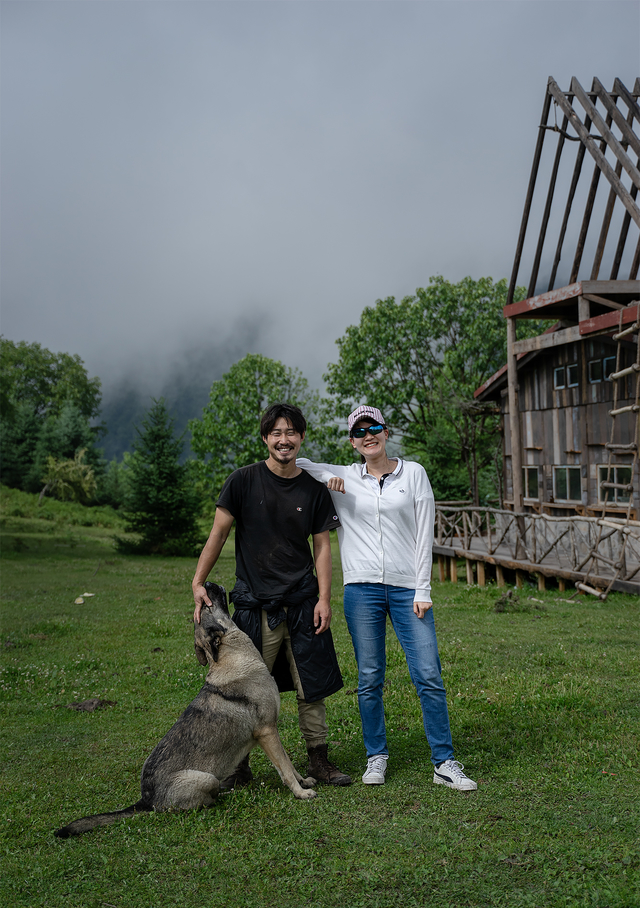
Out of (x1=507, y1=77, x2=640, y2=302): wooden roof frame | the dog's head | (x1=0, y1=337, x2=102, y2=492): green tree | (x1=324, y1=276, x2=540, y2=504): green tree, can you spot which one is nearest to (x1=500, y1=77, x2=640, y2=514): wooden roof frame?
(x1=507, y1=77, x2=640, y2=302): wooden roof frame

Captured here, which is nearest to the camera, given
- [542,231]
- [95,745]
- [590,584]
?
[95,745]

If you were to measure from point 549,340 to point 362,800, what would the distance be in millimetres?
14278

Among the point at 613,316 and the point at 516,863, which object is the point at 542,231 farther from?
the point at 516,863

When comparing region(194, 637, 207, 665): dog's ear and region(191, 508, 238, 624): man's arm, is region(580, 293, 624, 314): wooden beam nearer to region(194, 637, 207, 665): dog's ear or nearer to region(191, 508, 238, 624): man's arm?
region(191, 508, 238, 624): man's arm

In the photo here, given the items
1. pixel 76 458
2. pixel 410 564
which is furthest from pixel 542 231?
pixel 76 458

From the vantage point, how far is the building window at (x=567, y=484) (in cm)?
1742

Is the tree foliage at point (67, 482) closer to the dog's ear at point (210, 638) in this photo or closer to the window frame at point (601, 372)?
the window frame at point (601, 372)

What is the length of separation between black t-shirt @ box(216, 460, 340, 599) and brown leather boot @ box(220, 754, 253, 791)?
3.86 ft

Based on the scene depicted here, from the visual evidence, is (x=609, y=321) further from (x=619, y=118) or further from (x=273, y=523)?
(x=273, y=523)

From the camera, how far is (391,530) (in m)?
4.40

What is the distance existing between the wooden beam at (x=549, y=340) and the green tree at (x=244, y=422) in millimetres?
22105

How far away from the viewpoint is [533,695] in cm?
624

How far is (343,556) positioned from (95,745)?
299 cm

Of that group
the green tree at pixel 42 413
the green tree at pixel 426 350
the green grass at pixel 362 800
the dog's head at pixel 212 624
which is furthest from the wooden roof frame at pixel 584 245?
the green tree at pixel 42 413
